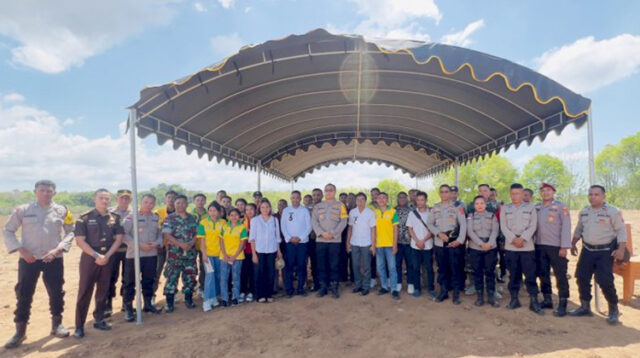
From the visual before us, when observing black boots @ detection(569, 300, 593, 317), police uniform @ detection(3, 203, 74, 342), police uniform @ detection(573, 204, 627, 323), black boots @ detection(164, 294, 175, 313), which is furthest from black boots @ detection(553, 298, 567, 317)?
police uniform @ detection(3, 203, 74, 342)

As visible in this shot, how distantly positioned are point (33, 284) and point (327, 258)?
407 cm

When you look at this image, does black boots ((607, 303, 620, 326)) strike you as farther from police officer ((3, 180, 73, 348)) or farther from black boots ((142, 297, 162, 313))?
police officer ((3, 180, 73, 348))

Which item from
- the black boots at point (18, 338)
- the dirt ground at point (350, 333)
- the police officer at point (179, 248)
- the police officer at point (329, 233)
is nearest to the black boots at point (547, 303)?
the dirt ground at point (350, 333)

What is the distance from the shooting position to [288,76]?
18.1 feet

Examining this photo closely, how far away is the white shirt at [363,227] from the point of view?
5.52 meters

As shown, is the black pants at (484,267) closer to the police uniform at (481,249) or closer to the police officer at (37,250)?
the police uniform at (481,249)

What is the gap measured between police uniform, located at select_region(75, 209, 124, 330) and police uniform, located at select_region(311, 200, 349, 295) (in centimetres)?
298

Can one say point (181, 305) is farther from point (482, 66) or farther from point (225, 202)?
point (482, 66)

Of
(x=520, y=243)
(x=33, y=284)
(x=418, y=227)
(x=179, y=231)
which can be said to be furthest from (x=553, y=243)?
(x=33, y=284)

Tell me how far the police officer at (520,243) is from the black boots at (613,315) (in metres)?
0.77

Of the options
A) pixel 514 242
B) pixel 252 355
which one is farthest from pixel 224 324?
pixel 514 242

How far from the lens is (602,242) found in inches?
173

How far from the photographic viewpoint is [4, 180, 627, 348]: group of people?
426cm

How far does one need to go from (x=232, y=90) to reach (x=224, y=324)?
3696 mm
